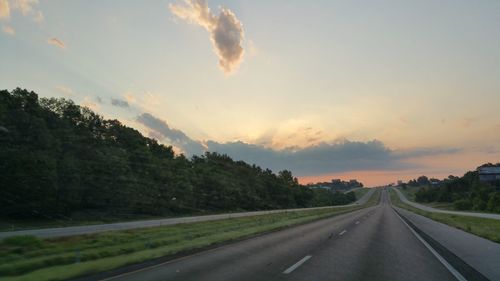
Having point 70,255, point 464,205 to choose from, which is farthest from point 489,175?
point 70,255

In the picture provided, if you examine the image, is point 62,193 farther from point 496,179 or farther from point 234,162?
point 496,179

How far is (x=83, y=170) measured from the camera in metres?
66.2

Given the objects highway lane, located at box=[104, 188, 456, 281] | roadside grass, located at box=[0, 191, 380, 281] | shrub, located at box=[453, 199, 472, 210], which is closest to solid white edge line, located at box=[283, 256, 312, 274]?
highway lane, located at box=[104, 188, 456, 281]

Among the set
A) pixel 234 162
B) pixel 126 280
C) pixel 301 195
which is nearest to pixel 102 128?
pixel 234 162

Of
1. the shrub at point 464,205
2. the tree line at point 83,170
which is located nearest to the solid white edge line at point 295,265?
the tree line at point 83,170

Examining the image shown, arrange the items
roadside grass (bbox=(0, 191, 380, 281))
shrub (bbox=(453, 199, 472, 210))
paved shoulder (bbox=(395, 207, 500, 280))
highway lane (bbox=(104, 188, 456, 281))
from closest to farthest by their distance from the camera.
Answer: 1. highway lane (bbox=(104, 188, 456, 281))
2. paved shoulder (bbox=(395, 207, 500, 280))
3. roadside grass (bbox=(0, 191, 380, 281))
4. shrub (bbox=(453, 199, 472, 210))

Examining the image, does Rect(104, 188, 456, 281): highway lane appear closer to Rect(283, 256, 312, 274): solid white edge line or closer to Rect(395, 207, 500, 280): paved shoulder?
Rect(283, 256, 312, 274): solid white edge line

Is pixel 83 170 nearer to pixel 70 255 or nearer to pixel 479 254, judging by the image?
pixel 70 255

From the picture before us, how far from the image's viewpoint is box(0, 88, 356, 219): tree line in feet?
182

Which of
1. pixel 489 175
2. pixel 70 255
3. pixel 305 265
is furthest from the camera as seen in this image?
pixel 489 175

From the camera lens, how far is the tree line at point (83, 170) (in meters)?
55.4

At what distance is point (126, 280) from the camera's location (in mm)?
11398

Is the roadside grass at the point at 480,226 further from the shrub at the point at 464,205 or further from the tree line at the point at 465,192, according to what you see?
the shrub at the point at 464,205

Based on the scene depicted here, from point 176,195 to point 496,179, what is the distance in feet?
407
